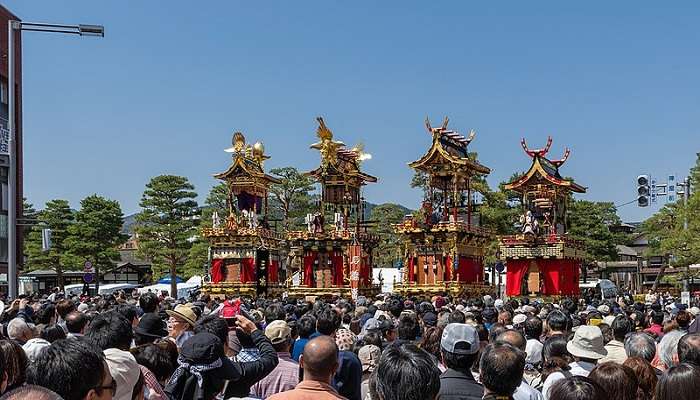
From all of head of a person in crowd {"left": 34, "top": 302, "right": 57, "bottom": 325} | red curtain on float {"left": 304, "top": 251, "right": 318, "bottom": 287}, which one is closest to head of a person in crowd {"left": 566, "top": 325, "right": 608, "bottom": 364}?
head of a person in crowd {"left": 34, "top": 302, "right": 57, "bottom": 325}

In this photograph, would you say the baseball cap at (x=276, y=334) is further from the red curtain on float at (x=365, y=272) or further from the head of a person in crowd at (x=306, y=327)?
the red curtain on float at (x=365, y=272)

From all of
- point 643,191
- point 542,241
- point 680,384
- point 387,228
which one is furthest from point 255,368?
point 387,228

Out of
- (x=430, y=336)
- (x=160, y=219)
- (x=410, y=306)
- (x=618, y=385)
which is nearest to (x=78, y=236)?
(x=160, y=219)

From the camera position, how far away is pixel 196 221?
188 ft

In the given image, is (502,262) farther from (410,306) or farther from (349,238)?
(410,306)

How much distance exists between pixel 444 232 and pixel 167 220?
2252cm

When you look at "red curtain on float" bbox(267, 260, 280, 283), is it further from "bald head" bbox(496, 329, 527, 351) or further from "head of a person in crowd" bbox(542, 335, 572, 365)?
"head of a person in crowd" bbox(542, 335, 572, 365)

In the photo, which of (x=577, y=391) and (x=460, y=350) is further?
(x=460, y=350)

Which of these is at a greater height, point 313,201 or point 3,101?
point 3,101

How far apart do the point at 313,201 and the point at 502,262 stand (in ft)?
79.0

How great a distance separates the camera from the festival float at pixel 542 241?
134 feet

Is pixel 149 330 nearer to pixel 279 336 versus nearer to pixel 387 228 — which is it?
pixel 279 336

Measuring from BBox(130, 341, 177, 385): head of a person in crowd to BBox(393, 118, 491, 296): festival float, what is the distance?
35773mm

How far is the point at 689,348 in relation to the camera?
20.8 ft
